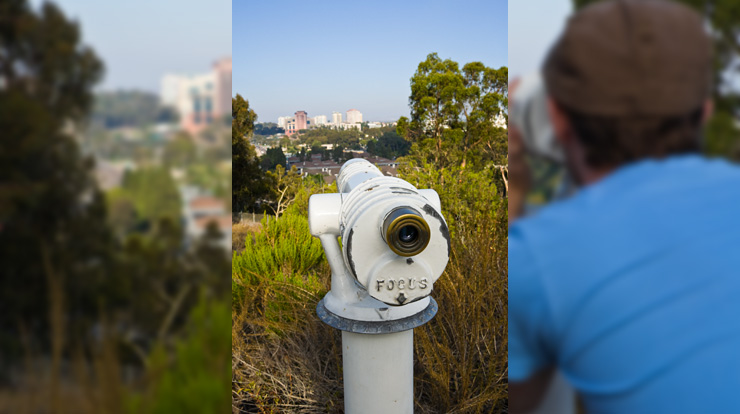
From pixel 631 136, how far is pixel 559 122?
8cm

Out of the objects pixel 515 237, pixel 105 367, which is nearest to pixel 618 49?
pixel 515 237

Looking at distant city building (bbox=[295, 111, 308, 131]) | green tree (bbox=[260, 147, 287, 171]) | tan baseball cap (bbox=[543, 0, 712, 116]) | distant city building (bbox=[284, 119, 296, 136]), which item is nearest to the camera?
tan baseball cap (bbox=[543, 0, 712, 116])

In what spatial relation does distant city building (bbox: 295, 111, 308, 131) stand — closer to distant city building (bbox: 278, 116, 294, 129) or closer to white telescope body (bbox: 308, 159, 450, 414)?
distant city building (bbox: 278, 116, 294, 129)

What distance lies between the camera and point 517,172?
0.62 m

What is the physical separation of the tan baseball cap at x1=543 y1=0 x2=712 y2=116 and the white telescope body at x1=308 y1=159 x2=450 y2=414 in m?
0.76

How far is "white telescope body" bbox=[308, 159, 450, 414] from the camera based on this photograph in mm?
1395

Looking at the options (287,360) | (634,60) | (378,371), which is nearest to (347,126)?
(287,360)

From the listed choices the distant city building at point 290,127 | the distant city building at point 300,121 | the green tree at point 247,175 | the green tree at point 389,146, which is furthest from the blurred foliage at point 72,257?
the distant city building at point 300,121

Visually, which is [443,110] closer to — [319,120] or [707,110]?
[319,120]

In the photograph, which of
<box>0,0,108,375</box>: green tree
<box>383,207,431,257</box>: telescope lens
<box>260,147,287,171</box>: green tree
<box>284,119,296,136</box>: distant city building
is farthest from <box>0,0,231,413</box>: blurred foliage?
<box>284,119,296,136</box>: distant city building

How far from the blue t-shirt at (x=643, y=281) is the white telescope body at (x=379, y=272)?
75 centimetres

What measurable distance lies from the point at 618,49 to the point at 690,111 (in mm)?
128

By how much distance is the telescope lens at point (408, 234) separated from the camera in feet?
4.24

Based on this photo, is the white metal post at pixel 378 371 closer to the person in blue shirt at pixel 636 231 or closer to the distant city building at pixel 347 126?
the person in blue shirt at pixel 636 231
